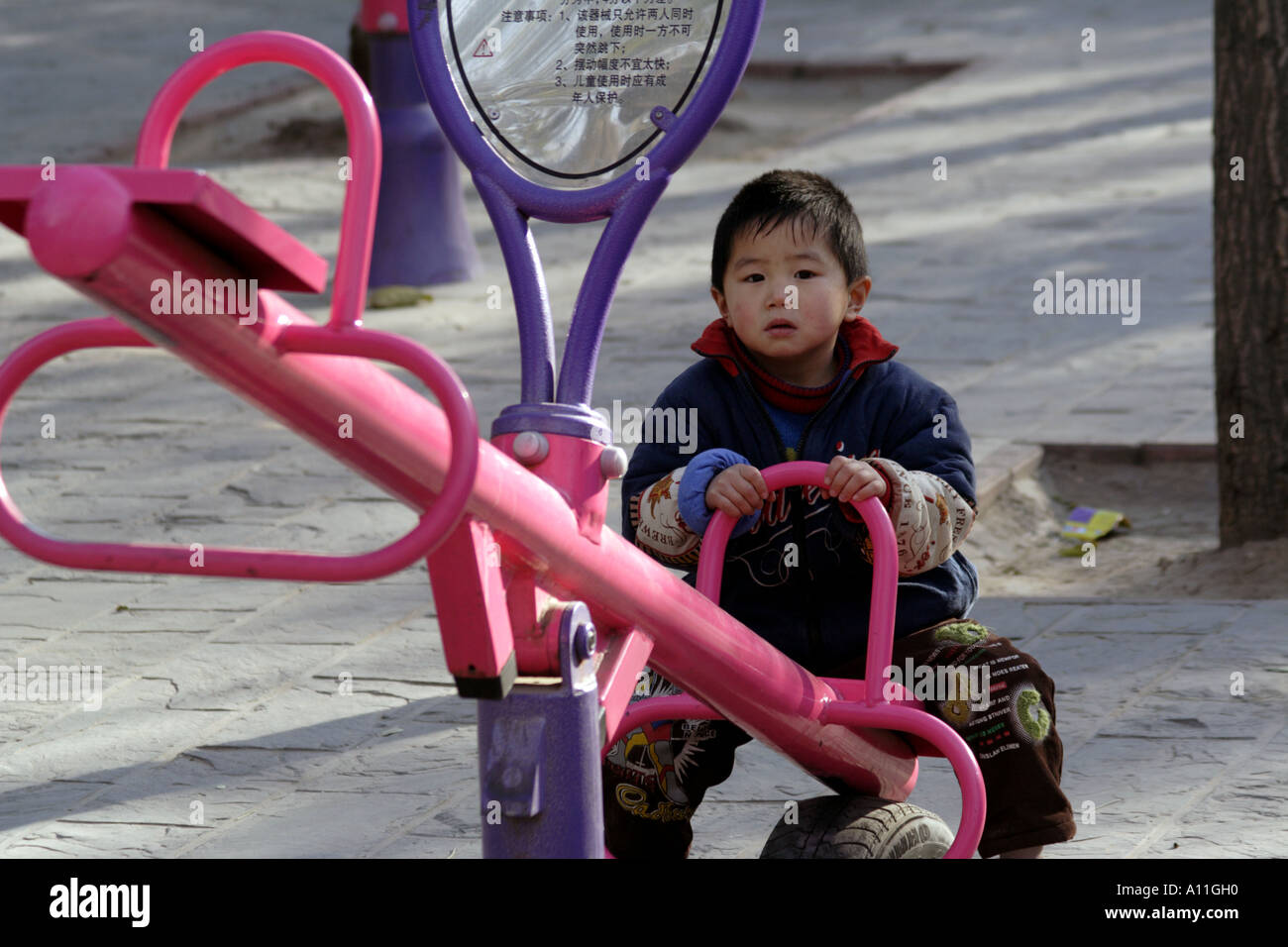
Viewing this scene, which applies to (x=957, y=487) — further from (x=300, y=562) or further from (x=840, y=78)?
(x=840, y=78)

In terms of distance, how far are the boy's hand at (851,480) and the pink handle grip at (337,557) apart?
0.79m

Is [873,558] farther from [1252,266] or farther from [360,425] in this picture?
[1252,266]

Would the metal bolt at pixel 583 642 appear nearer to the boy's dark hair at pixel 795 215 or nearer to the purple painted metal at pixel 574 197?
the purple painted metal at pixel 574 197

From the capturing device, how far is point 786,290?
2488mm

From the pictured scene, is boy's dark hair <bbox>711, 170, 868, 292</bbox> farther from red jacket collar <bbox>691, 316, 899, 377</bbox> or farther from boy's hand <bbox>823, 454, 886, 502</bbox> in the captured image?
boy's hand <bbox>823, 454, 886, 502</bbox>

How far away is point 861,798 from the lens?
2.48 m

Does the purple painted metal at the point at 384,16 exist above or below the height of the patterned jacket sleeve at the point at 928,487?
above

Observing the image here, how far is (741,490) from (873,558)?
0.65 feet

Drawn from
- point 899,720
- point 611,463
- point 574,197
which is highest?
point 574,197

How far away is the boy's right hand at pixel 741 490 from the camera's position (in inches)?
92.2

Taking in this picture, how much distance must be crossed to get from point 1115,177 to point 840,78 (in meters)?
3.80

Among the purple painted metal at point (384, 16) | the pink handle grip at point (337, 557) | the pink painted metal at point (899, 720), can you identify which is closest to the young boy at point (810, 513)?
the pink painted metal at point (899, 720)

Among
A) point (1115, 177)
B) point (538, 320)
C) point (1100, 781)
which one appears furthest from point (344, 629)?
point (1115, 177)

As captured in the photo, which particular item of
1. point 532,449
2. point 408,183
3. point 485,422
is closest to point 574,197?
point 532,449
